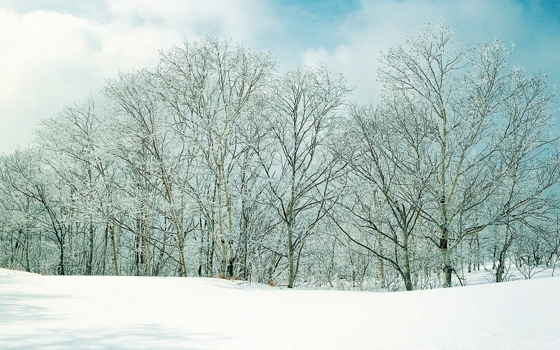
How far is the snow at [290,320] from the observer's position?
94.9 inches

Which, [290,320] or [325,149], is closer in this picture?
[290,320]

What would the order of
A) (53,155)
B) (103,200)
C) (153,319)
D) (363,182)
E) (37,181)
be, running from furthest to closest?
(37,181) < (53,155) < (103,200) < (363,182) < (153,319)

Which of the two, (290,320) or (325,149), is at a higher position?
A: (325,149)

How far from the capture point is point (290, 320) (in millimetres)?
3148

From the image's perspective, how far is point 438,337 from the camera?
→ 2477mm

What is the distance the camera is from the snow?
7.91ft

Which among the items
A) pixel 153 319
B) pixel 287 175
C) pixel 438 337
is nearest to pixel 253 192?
pixel 287 175

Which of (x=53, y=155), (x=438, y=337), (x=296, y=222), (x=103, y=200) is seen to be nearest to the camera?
(x=438, y=337)

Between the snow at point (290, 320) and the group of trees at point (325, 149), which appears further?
the group of trees at point (325, 149)

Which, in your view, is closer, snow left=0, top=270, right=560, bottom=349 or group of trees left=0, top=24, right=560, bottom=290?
snow left=0, top=270, right=560, bottom=349

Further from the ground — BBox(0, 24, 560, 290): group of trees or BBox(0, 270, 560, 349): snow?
BBox(0, 24, 560, 290): group of trees

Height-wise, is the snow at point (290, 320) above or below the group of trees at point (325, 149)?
below

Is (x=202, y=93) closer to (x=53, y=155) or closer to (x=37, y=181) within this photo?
(x=53, y=155)

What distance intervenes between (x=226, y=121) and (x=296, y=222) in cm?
349
